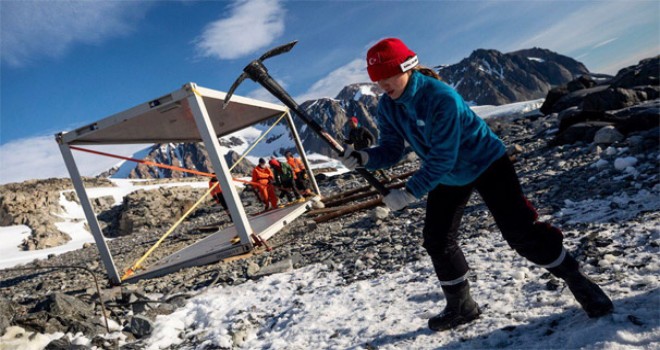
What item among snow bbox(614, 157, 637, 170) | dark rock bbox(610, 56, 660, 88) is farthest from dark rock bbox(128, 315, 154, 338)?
dark rock bbox(610, 56, 660, 88)

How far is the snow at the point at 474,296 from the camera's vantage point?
2338 millimetres

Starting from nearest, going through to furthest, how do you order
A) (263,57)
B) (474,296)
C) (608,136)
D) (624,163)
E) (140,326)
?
(474,296), (263,57), (140,326), (624,163), (608,136)

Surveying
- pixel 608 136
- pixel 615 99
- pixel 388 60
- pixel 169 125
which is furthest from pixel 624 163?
pixel 615 99

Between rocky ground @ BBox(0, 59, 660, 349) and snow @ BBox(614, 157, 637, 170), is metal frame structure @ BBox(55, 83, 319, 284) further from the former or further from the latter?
snow @ BBox(614, 157, 637, 170)

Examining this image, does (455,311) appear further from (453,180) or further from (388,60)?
(388,60)

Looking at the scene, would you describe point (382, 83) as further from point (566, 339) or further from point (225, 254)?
point (225, 254)

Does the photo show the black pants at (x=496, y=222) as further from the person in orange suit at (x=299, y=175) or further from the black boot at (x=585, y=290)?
the person in orange suit at (x=299, y=175)

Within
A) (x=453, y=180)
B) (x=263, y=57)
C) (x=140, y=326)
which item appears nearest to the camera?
(x=453, y=180)

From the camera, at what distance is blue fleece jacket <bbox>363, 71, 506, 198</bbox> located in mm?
2293

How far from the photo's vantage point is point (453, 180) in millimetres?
2529

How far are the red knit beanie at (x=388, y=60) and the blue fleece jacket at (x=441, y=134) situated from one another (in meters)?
0.10

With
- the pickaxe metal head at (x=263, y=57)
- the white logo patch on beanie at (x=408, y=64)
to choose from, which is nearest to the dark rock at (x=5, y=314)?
the pickaxe metal head at (x=263, y=57)

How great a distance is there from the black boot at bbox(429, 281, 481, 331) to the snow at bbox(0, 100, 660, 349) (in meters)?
0.06

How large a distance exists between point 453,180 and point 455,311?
100 centimetres
